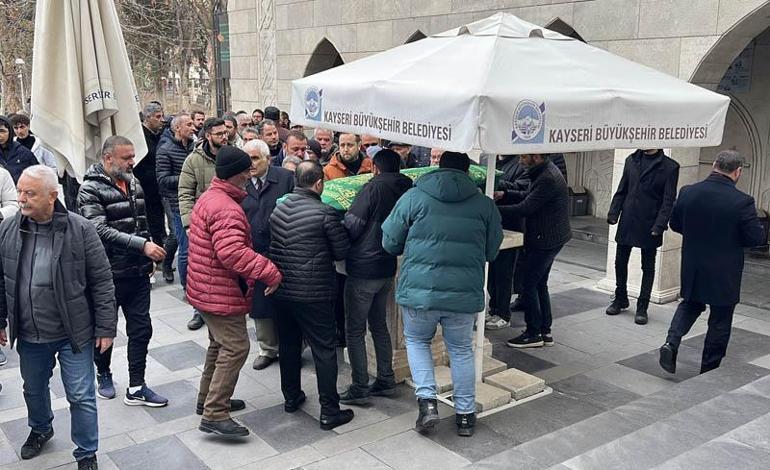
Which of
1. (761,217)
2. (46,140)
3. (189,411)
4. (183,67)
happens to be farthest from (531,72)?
(183,67)

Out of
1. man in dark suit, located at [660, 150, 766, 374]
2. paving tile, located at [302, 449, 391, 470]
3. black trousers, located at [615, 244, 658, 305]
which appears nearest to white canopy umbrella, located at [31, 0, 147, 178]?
paving tile, located at [302, 449, 391, 470]

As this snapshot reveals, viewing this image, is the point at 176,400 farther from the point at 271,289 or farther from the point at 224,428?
the point at 271,289

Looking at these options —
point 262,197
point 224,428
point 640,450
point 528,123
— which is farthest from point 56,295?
point 640,450

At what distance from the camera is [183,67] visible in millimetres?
33969

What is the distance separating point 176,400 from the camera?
529 cm

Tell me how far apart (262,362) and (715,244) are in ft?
12.2

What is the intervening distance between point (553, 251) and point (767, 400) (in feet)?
6.87

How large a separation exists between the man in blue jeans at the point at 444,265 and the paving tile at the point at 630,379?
1.65 meters

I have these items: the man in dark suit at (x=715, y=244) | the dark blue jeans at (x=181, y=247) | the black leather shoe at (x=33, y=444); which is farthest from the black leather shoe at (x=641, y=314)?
the black leather shoe at (x=33, y=444)

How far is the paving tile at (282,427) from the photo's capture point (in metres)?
4.64

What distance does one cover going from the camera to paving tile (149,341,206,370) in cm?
600

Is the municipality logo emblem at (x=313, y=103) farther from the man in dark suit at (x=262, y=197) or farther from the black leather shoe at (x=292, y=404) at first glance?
the black leather shoe at (x=292, y=404)

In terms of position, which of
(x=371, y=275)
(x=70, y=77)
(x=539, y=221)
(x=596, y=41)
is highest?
(x=596, y=41)

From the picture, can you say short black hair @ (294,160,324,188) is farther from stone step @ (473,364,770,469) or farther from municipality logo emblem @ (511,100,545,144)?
stone step @ (473,364,770,469)
